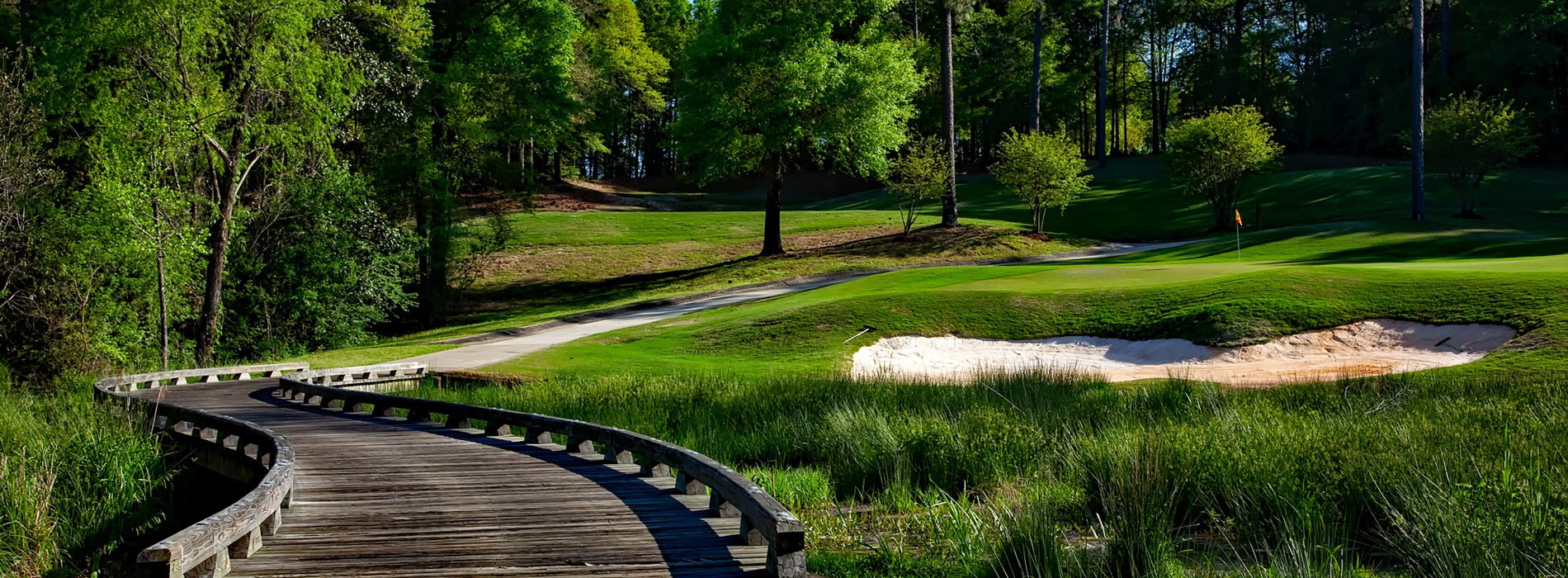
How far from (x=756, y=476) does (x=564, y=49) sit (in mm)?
29347

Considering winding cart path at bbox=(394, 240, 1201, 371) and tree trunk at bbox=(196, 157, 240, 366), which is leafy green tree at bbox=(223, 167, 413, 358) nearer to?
tree trunk at bbox=(196, 157, 240, 366)

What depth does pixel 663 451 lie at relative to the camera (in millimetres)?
8305

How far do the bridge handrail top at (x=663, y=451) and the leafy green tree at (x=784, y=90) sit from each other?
22401 mm

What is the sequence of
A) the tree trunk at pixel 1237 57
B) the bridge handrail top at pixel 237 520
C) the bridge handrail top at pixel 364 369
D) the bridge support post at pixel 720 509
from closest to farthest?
the bridge handrail top at pixel 237 520
the bridge support post at pixel 720 509
the bridge handrail top at pixel 364 369
the tree trunk at pixel 1237 57

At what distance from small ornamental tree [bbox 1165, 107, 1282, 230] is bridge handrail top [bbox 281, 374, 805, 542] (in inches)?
1412

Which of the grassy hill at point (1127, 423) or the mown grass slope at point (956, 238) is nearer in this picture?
the grassy hill at point (1127, 423)

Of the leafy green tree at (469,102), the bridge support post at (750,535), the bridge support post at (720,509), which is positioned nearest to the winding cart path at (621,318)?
the leafy green tree at (469,102)

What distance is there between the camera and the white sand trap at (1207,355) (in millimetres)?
15867

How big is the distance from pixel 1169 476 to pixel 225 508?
6434 millimetres

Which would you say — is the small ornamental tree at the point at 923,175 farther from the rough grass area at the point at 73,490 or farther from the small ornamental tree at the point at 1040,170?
the rough grass area at the point at 73,490

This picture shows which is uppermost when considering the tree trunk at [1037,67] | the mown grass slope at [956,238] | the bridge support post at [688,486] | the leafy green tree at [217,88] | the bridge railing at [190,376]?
the tree trunk at [1037,67]

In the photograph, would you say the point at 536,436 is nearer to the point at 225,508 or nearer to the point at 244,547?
the point at 225,508

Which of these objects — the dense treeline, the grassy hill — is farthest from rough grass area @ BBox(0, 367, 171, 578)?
the dense treeline

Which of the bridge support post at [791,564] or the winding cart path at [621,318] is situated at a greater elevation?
the bridge support post at [791,564]
